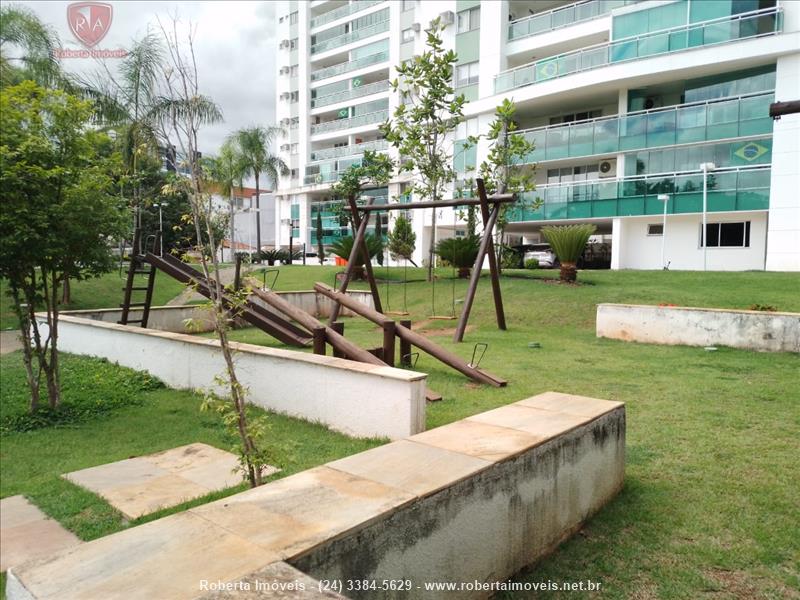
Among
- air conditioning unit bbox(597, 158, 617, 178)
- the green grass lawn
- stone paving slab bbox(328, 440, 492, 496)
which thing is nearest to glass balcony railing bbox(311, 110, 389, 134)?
air conditioning unit bbox(597, 158, 617, 178)

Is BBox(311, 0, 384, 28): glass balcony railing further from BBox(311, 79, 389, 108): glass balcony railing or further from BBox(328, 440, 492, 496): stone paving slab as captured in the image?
BBox(328, 440, 492, 496): stone paving slab

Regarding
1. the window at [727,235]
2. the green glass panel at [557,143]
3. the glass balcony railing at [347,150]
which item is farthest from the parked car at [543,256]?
the glass balcony railing at [347,150]

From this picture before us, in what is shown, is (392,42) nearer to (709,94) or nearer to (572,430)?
(709,94)

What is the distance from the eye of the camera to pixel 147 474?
491cm

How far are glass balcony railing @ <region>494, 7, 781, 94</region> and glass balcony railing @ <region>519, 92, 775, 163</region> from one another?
2.54 meters

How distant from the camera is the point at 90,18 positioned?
24641 mm

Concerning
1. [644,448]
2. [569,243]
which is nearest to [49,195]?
[644,448]

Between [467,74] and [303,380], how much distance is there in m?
31.2

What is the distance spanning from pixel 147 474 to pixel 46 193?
144 inches

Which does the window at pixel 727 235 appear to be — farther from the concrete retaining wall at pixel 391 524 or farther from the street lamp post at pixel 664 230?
the concrete retaining wall at pixel 391 524

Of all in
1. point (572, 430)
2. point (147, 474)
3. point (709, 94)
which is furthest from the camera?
point (709, 94)

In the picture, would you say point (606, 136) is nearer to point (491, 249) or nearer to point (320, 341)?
point (491, 249)

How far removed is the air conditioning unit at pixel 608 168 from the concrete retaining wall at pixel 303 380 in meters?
25.5

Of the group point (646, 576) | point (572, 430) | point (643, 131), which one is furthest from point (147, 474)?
point (643, 131)
